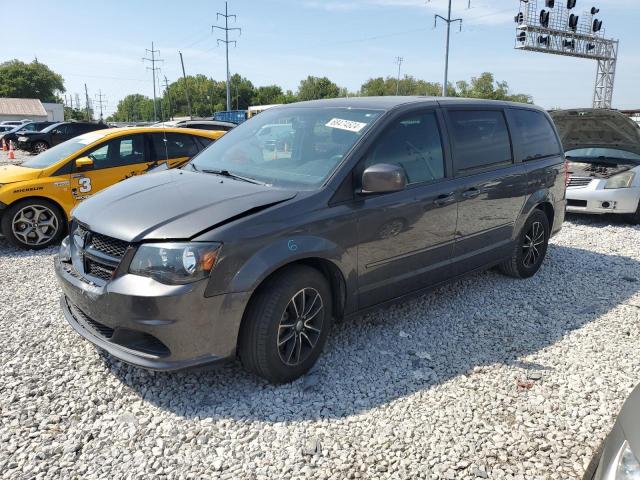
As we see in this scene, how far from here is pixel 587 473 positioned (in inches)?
80.7

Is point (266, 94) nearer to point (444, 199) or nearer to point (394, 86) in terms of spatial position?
point (394, 86)

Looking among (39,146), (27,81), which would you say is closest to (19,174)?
(39,146)

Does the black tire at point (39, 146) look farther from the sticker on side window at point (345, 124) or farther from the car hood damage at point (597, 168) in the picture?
the sticker on side window at point (345, 124)

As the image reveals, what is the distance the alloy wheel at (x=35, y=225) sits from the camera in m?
6.60

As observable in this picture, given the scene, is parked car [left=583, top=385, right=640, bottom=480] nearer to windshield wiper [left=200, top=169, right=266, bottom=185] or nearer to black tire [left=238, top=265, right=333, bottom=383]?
black tire [left=238, top=265, right=333, bottom=383]

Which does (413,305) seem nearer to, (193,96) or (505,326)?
(505,326)

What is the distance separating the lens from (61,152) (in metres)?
7.21

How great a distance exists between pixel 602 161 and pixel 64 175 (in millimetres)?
8562

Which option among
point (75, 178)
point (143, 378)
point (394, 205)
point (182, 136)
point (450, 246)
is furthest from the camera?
point (182, 136)

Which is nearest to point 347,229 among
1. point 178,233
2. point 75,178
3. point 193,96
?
point 178,233

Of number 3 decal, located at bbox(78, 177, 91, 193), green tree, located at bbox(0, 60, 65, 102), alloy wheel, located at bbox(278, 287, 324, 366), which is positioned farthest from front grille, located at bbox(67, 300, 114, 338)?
green tree, located at bbox(0, 60, 65, 102)

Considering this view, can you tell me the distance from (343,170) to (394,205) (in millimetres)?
507

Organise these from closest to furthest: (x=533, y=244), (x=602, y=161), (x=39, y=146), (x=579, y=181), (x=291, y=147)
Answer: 1. (x=291, y=147)
2. (x=533, y=244)
3. (x=579, y=181)
4. (x=602, y=161)
5. (x=39, y=146)

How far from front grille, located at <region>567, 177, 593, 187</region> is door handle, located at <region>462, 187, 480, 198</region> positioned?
4983mm
